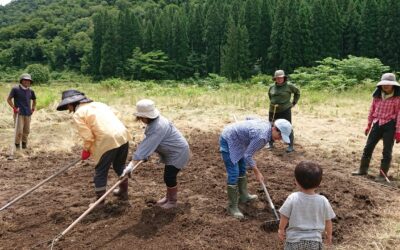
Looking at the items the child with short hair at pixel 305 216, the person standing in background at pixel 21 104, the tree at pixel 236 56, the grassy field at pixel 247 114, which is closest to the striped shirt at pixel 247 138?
the child with short hair at pixel 305 216

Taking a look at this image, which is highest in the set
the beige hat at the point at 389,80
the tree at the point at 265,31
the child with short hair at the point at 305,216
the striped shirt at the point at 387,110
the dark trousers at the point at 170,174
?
the tree at the point at 265,31

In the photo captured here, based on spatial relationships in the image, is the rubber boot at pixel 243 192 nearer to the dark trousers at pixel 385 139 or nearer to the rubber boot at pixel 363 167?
the rubber boot at pixel 363 167

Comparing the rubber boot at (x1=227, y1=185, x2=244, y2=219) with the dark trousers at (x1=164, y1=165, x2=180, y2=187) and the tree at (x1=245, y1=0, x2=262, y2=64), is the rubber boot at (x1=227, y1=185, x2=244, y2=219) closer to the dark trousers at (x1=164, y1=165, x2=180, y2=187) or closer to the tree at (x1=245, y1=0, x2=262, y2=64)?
the dark trousers at (x1=164, y1=165, x2=180, y2=187)

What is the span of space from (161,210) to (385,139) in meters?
3.75

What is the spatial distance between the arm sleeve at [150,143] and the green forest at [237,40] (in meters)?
37.4

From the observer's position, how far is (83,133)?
Result: 4.94 meters

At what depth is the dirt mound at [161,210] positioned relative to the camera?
14.8ft

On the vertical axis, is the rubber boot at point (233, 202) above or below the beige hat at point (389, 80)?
below

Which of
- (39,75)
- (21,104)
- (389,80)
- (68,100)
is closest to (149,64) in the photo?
(39,75)

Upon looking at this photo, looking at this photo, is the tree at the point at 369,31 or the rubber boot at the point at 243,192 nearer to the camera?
the rubber boot at the point at 243,192

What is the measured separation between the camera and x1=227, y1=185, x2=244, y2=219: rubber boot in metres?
4.92

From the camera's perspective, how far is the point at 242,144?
477cm

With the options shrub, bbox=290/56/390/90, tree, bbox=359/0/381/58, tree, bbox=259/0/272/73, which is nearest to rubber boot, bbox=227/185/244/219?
shrub, bbox=290/56/390/90

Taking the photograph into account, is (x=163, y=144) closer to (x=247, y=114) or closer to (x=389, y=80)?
(x=389, y=80)
